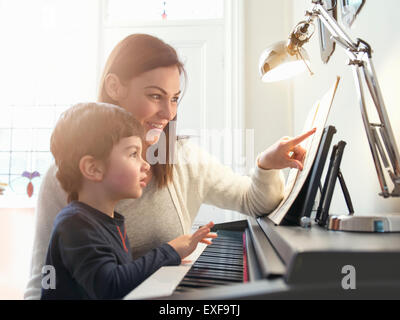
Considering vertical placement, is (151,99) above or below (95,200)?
above

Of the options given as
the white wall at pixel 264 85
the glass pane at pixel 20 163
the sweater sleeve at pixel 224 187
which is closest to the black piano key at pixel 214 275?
the sweater sleeve at pixel 224 187

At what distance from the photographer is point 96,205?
1.91ft

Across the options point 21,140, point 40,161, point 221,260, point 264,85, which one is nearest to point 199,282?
point 221,260

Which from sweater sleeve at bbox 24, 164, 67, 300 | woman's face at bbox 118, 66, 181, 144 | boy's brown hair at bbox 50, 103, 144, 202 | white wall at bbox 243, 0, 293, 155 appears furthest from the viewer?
white wall at bbox 243, 0, 293, 155

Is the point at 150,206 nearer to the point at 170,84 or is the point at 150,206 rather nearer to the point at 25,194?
the point at 170,84

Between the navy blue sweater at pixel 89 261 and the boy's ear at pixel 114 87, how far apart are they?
34 cm

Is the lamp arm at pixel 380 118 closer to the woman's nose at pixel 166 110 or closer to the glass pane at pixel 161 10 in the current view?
the woman's nose at pixel 166 110

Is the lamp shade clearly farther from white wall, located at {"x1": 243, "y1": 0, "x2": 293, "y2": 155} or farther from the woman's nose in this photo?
white wall, located at {"x1": 243, "y1": 0, "x2": 293, "y2": 155}

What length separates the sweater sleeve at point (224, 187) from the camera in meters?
0.90

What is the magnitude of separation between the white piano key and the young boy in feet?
0.07

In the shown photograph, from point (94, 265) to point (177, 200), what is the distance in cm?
43

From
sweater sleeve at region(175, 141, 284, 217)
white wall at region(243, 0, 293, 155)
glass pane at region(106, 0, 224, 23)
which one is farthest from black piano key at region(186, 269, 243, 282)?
glass pane at region(106, 0, 224, 23)

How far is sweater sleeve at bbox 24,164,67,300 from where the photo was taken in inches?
27.6

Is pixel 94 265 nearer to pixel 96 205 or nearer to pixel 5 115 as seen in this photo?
pixel 96 205
